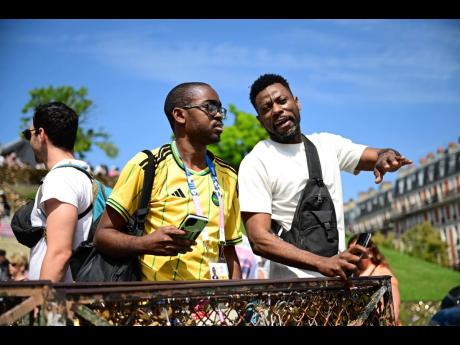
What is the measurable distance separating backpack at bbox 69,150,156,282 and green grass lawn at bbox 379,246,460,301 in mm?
30657

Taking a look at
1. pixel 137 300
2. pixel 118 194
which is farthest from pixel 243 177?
pixel 137 300

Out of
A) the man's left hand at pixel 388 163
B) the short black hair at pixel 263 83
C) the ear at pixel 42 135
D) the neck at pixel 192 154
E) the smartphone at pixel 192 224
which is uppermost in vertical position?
the short black hair at pixel 263 83

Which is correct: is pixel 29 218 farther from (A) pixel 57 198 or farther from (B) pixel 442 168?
(B) pixel 442 168

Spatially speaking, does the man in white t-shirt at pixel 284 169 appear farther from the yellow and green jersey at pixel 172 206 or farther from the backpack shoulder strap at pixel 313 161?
the yellow and green jersey at pixel 172 206

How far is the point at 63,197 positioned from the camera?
14.6 ft

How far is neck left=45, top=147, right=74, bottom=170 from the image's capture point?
4915 millimetres

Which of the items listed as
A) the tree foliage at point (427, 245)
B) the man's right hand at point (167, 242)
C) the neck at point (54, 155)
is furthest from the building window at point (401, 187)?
the man's right hand at point (167, 242)

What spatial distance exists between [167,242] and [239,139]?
215 feet

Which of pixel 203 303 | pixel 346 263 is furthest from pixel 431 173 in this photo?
pixel 203 303

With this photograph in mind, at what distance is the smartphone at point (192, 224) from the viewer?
3723 mm

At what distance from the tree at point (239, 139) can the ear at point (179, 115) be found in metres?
62.4

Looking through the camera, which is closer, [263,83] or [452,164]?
[263,83]
